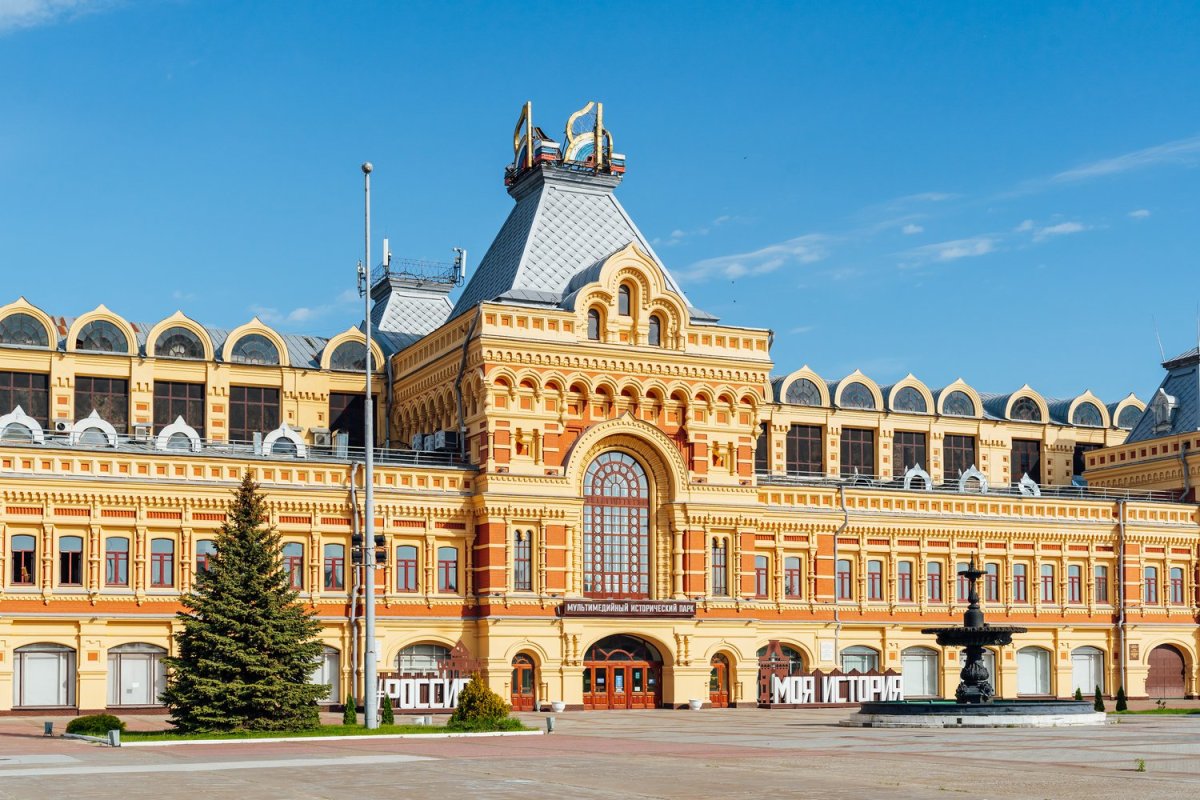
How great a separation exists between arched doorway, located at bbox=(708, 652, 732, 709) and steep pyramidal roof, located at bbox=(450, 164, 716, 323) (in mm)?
14797

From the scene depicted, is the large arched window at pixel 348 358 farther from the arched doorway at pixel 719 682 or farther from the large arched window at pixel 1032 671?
the large arched window at pixel 1032 671

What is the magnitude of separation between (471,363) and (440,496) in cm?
555

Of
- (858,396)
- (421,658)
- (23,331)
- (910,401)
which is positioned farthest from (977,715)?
(23,331)

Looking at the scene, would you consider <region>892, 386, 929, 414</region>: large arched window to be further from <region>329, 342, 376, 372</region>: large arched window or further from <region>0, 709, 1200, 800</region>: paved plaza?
<region>0, 709, 1200, 800</region>: paved plaza

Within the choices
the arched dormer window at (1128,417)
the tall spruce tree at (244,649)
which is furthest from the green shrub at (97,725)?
the arched dormer window at (1128,417)

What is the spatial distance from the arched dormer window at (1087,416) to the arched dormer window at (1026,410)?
2597 mm

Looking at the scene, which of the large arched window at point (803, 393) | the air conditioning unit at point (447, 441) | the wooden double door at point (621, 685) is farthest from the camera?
the large arched window at point (803, 393)

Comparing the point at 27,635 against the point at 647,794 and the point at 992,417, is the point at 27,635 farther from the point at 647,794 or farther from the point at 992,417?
the point at 992,417

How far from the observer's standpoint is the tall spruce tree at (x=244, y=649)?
43062 mm

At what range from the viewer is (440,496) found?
6481 cm

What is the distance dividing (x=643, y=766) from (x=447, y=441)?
3598 cm

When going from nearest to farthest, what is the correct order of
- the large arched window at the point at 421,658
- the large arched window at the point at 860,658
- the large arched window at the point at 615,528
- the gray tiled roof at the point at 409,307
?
the large arched window at the point at 421,658 < the large arched window at the point at 615,528 < the large arched window at the point at 860,658 < the gray tiled roof at the point at 409,307

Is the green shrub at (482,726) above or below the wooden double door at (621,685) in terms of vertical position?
above

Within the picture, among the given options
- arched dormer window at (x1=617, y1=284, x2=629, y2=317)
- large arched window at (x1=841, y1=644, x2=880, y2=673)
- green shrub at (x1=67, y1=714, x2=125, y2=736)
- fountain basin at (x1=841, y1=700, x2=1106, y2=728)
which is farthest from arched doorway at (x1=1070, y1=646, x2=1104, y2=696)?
green shrub at (x1=67, y1=714, x2=125, y2=736)
